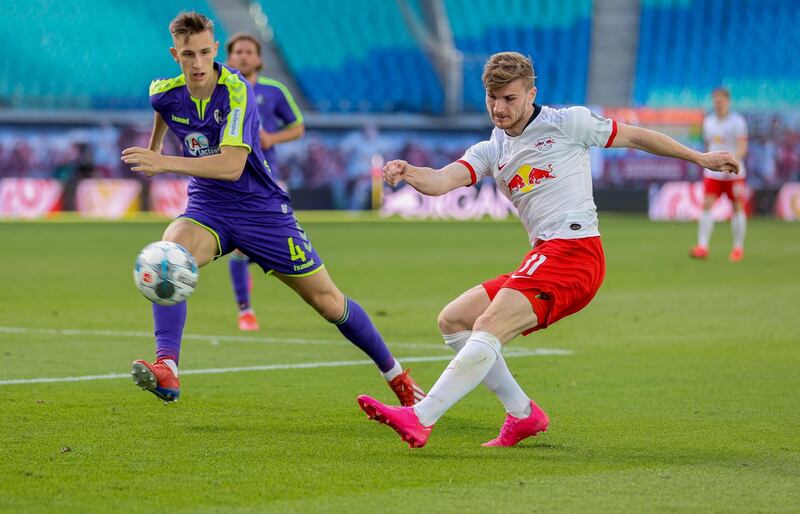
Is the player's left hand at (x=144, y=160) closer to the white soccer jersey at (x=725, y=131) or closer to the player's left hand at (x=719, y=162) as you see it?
the player's left hand at (x=719, y=162)

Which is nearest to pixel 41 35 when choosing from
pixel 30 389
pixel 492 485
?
pixel 30 389

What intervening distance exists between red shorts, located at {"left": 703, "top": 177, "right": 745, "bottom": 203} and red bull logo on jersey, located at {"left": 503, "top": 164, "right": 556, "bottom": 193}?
13.4 meters

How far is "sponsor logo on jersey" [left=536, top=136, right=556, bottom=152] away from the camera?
603 cm

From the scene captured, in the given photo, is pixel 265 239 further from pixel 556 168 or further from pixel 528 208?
pixel 556 168

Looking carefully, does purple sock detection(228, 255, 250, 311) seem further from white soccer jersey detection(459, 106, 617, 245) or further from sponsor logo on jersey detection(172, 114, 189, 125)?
white soccer jersey detection(459, 106, 617, 245)

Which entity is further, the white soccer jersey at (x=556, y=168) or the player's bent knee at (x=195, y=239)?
the player's bent knee at (x=195, y=239)

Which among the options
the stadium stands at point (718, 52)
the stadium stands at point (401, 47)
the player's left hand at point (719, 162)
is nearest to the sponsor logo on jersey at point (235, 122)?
the player's left hand at point (719, 162)

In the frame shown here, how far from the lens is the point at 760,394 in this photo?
7.33 m

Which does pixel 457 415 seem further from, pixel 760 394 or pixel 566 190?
pixel 760 394

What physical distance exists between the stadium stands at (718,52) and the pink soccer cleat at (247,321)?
27979mm

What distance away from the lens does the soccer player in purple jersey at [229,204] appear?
670 cm

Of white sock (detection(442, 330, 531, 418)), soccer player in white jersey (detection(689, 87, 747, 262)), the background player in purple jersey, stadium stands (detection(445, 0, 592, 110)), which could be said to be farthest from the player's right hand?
stadium stands (detection(445, 0, 592, 110))

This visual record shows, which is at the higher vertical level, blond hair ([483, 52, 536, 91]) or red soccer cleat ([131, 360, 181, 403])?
blond hair ([483, 52, 536, 91])

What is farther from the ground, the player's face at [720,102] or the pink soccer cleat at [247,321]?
the player's face at [720,102]
